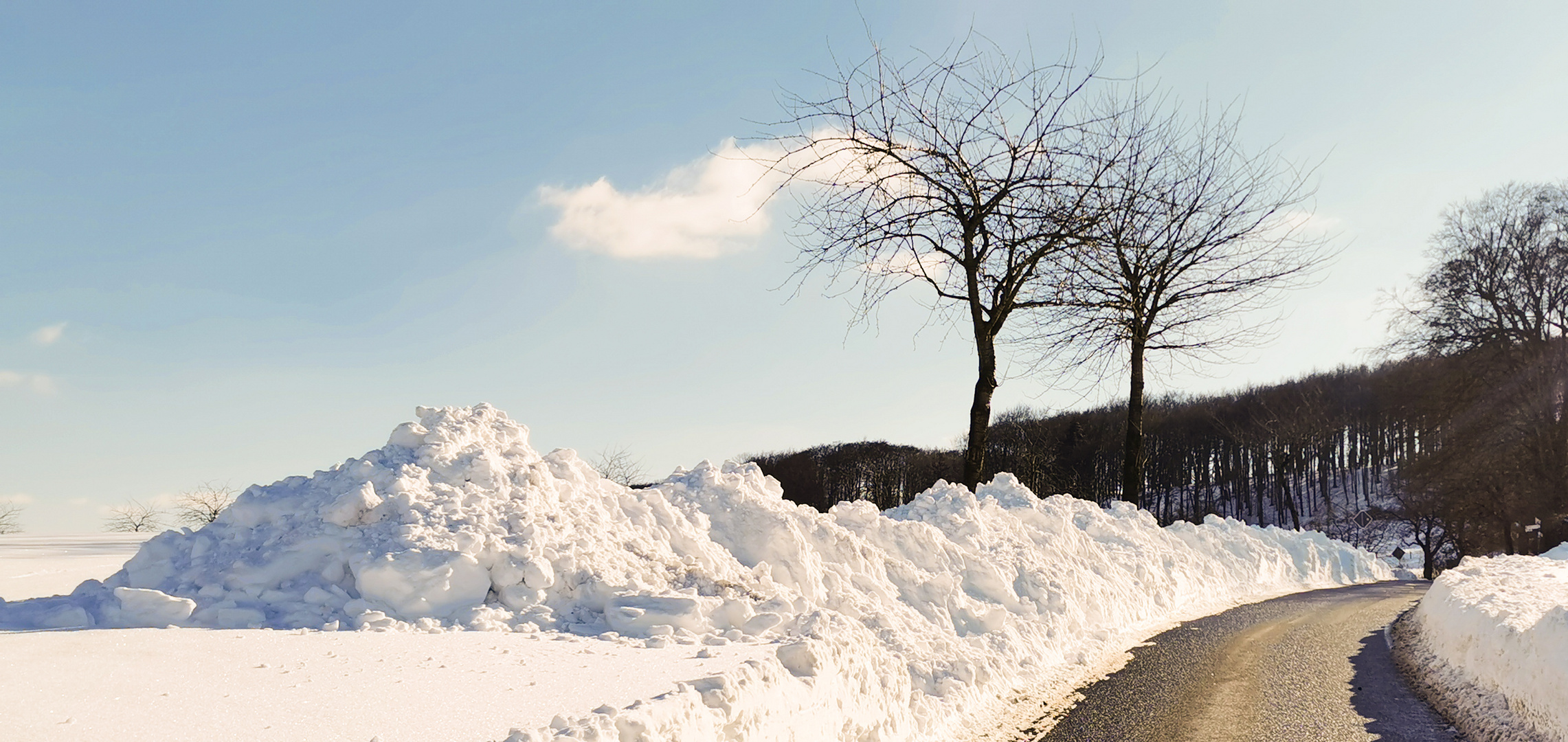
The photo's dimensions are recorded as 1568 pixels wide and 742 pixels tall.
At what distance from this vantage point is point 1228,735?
605 centimetres

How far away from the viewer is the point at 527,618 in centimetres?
556

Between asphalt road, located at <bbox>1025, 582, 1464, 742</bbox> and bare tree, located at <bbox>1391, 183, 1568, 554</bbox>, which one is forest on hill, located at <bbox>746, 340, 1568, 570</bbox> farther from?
asphalt road, located at <bbox>1025, 582, 1464, 742</bbox>

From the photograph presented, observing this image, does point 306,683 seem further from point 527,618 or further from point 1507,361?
point 1507,361

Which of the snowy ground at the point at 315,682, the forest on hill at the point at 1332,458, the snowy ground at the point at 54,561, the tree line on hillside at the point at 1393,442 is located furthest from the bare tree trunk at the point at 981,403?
the forest on hill at the point at 1332,458

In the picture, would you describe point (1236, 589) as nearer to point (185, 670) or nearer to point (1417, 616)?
point (1417, 616)

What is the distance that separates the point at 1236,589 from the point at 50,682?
53.5 feet

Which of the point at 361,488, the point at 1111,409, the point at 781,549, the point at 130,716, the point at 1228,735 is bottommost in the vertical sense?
the point at 1228,735

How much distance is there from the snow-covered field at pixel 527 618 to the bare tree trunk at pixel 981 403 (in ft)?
15.4

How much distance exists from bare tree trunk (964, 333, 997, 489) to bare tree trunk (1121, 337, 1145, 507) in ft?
19.4

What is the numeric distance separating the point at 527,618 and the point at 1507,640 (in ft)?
25.4

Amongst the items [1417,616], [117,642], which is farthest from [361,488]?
[1417,616]

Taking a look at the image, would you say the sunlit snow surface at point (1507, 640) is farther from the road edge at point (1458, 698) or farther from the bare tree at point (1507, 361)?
the bare tree at point (1507, 361)

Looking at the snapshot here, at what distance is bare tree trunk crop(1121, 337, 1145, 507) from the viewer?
18.7m

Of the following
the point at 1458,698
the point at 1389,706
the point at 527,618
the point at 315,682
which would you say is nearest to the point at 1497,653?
the point at 1458,698
